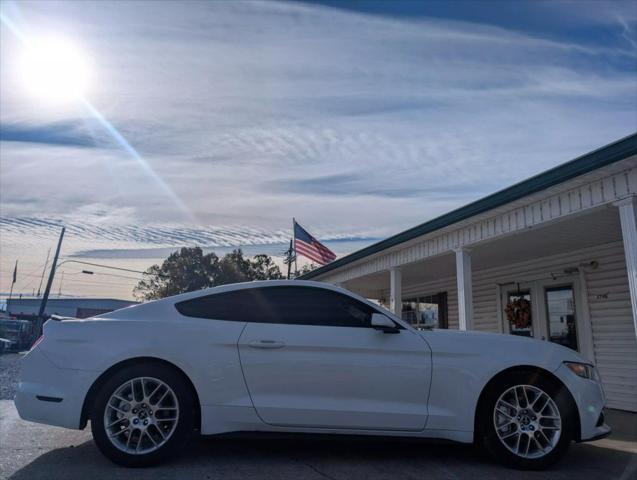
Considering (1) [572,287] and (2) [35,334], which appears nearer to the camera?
(1) [572,287]

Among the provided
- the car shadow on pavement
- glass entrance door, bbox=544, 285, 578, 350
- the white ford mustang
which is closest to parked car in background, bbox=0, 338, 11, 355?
the car shadow on pavement

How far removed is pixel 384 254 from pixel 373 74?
388 cm

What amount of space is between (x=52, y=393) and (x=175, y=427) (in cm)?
94

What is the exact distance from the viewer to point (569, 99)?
8281 mm

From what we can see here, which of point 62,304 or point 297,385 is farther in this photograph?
point 62,304

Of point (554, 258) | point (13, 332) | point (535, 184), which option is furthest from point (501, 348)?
point (13, 332)

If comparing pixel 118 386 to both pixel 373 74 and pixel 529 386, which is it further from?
pixel 373 74

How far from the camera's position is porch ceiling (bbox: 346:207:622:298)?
6.45 m

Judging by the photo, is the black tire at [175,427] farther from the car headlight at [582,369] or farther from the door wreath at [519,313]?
the door wreath at [519,313]

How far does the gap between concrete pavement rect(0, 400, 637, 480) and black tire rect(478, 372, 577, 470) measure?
8 cm

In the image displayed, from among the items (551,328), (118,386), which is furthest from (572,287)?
(118,386)

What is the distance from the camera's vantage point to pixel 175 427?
137 inches

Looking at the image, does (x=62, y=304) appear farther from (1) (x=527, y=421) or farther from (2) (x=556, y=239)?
(1) (x=527, y=421)

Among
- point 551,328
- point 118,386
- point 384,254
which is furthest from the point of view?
point 384,254
